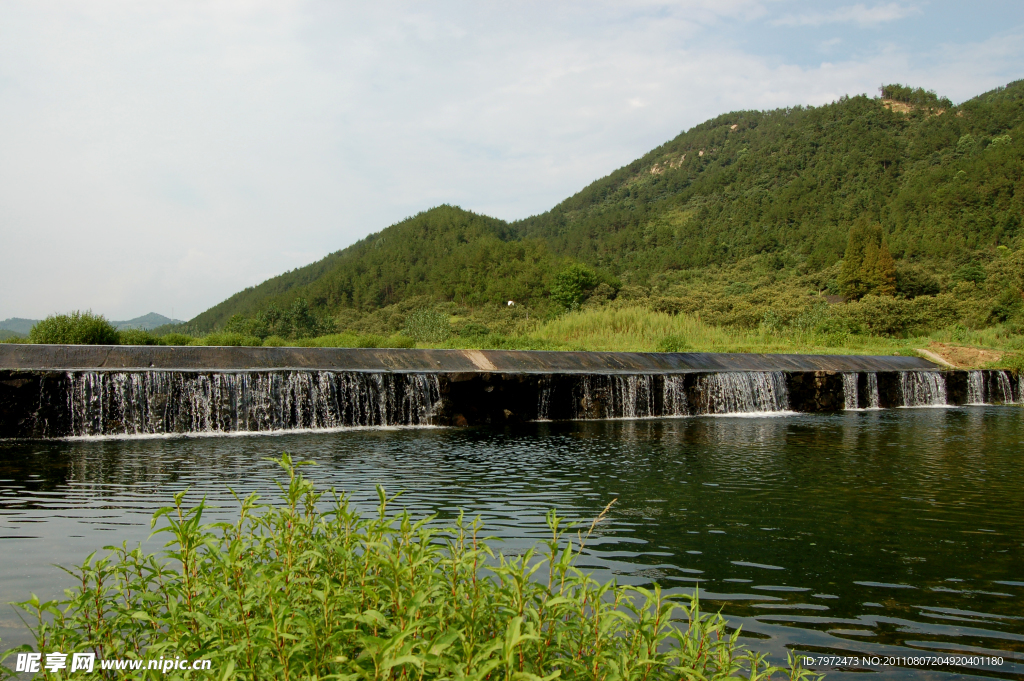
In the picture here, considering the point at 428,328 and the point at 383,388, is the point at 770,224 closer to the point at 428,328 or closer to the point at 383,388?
the point at 428,328

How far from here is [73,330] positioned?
16.0m

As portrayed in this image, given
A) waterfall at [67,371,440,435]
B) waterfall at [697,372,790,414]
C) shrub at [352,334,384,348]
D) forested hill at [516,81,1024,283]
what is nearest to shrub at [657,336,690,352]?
waterfall at [697,372,790,414]

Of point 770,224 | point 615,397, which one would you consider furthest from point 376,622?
point 770,224

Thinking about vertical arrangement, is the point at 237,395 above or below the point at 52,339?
below

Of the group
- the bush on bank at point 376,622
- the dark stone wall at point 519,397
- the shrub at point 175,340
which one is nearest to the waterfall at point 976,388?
the dark stone wall at point 519,397

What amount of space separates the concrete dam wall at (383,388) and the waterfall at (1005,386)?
214cm

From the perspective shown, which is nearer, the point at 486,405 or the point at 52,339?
the point at 486,405

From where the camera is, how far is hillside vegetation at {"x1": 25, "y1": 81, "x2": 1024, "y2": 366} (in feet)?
108

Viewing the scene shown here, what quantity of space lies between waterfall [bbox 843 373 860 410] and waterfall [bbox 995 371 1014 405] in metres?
5.67

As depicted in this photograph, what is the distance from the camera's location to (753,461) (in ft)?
31.2

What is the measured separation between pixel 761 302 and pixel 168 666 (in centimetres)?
4448

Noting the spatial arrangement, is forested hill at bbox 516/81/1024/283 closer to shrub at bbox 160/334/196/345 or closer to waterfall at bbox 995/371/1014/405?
waterfall at bbox 995/371/1014/405

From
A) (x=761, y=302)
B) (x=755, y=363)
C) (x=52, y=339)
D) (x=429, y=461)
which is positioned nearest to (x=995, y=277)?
(x=761, y=302)

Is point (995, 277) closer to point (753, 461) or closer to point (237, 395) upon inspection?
point (753, 461)
